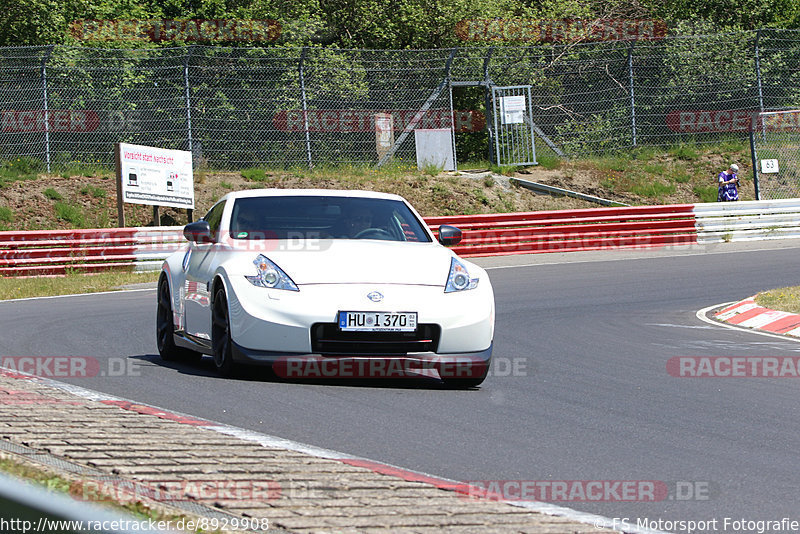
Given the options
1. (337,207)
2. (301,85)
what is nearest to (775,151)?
(301,85)

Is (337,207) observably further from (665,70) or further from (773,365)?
(665,70)

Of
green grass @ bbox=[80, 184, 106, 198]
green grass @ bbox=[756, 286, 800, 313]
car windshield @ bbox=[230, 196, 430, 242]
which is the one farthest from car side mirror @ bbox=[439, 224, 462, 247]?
green grass @ bbox=[80, 184, 106, 198]

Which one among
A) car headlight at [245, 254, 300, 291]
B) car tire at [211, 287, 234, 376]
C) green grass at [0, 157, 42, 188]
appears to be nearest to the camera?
car headlight at [245, 254, 300, 291]

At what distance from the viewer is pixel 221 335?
25.2 ft

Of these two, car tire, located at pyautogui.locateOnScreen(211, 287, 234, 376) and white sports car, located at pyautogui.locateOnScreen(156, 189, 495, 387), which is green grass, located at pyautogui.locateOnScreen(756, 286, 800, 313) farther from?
car tire, located at pyautogui.locateOnScreen(211, 287, 234, 376)

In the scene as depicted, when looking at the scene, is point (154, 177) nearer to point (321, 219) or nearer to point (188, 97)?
point (188, 97)

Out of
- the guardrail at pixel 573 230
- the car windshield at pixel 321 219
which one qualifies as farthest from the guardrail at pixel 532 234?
the car windshield at pixel 321 219

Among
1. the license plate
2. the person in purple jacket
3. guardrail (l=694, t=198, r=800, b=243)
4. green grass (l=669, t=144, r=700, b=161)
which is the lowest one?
the license plate

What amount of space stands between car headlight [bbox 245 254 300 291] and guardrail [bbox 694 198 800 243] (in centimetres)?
1760

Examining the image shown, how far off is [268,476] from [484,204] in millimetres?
24199

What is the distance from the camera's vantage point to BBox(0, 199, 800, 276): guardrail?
20.6 metres

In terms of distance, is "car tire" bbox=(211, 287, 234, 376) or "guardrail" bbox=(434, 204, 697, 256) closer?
"car tire" bbox=(211, 287, 234, 376)

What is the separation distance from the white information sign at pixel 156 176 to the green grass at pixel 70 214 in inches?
107

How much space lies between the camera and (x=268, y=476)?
4547mm
